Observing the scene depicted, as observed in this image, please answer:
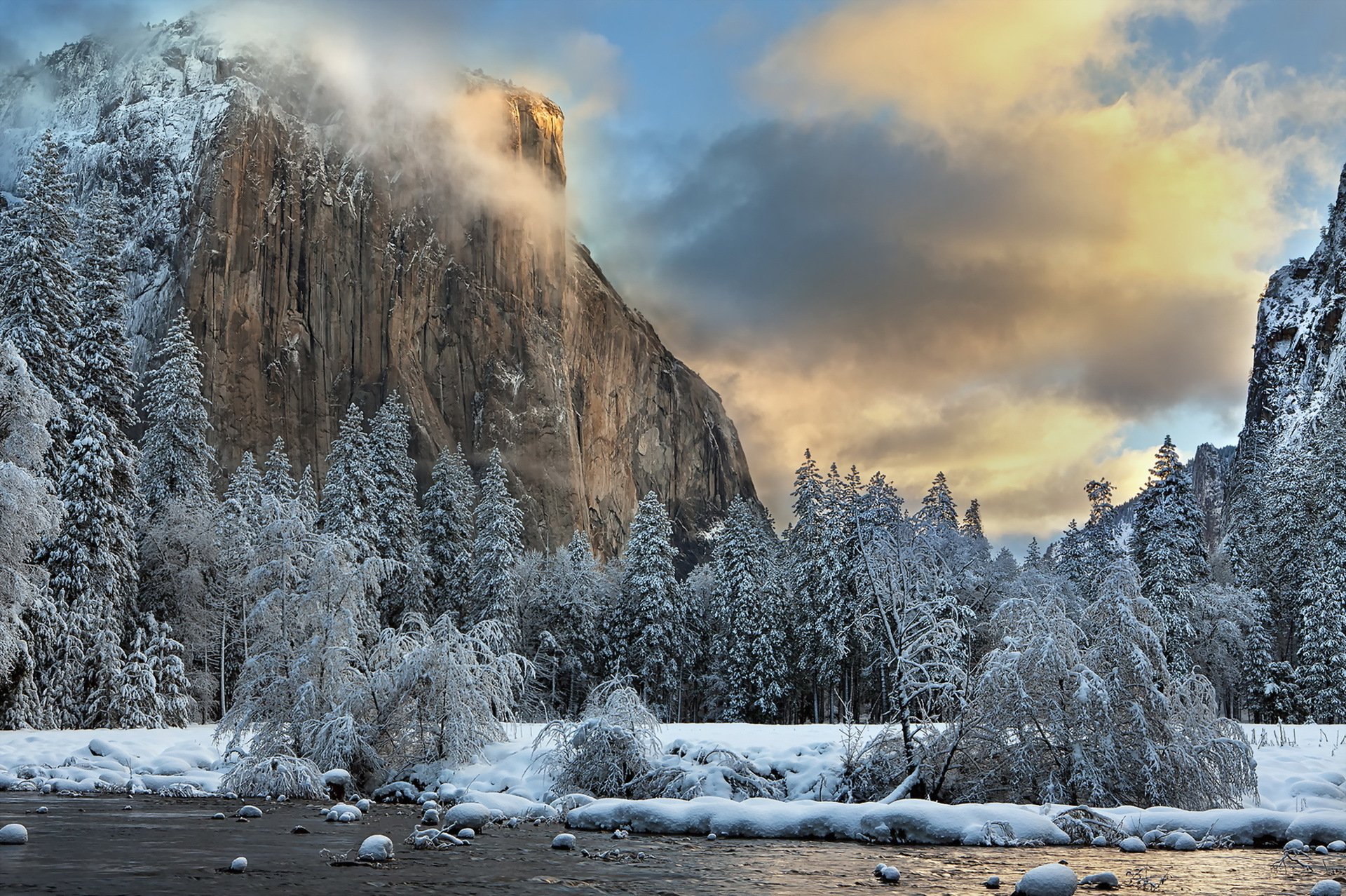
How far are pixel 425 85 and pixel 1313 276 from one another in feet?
299

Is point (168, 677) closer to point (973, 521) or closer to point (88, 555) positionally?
point (88, 555)

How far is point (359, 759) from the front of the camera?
650 inches

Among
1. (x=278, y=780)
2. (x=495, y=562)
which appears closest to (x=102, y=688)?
(x=278, y=780)

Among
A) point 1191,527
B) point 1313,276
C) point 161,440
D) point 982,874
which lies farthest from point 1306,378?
point 982,874

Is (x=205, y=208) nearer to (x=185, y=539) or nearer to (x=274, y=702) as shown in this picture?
(x=185, y=539)

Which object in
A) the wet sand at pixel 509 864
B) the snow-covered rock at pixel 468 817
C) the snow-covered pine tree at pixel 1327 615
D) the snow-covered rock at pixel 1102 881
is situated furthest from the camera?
the snow-covered pine tree at pixel 1327 615

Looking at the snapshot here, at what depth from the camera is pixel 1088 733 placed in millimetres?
13258

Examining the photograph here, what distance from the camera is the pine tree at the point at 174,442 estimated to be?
36.2 meters

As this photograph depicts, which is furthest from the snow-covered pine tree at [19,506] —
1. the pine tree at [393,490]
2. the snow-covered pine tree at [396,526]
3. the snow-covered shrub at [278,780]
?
the pine tree at [393,490]

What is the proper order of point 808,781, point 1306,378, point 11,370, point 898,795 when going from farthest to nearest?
1. point 1306,378
2. point 11,370
3. point 808,781
4. point 898,795

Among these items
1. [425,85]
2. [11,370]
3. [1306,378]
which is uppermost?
[425,85]

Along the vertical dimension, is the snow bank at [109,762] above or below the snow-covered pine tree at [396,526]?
below

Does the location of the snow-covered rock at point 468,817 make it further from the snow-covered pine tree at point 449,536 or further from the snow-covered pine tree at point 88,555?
the snow-covered pine tree at point 449,536

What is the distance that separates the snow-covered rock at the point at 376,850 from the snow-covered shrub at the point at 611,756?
19.4ft
